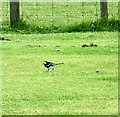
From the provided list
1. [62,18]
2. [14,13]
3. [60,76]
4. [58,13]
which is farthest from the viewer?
[58,13]

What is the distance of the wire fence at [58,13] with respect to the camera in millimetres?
19156

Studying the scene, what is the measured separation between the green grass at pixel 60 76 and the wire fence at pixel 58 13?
2.48m

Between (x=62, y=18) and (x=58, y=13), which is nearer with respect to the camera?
(x=62, y=18)

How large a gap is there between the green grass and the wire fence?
2479mm

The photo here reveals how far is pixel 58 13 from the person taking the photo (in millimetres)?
20672

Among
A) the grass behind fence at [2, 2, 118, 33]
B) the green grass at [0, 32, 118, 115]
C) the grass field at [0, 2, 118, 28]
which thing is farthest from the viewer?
the grass field at [0, 2, 118, 28]

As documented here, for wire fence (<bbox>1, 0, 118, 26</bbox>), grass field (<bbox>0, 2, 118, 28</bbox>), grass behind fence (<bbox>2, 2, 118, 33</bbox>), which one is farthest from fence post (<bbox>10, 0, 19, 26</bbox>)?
grass field (<bbox>0, 2, 118, 28</bbox>)

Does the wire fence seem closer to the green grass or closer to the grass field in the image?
the grass field

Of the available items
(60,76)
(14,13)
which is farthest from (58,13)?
(60,76)

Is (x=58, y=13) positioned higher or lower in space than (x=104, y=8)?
lower

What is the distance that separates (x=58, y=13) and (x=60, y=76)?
378 inches

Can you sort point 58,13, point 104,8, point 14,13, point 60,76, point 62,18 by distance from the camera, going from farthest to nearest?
point 58,13, point 62,18, point 104,8, point 14,13, point 60,76

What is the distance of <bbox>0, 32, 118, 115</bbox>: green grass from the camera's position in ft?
29.2

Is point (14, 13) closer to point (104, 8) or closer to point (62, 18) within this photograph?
point (62, 18)
